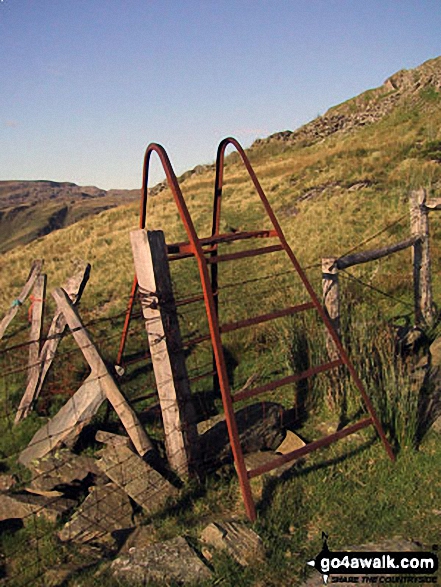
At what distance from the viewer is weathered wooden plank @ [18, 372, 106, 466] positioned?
568 cm

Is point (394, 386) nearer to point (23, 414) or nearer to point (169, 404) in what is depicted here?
point (169, 404)

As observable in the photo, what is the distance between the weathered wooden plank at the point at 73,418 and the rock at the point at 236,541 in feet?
6.49

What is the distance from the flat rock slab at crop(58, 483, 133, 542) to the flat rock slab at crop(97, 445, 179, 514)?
11 centimetres

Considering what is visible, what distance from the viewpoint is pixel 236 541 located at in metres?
4.07

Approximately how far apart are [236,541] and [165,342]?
1864 mm

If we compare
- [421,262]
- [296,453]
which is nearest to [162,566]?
[296,453]

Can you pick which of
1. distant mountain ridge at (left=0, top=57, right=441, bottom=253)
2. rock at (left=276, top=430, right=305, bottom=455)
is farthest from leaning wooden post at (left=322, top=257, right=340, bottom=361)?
distant mountain ridge at (left=0, top=57, right=441, bottom=253)

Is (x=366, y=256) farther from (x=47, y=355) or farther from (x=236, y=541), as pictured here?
(x=47, y=355)

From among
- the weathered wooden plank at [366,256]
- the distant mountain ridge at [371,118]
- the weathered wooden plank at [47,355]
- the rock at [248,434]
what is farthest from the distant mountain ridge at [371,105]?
the rock at [248,434]

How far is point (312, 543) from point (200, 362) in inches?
211

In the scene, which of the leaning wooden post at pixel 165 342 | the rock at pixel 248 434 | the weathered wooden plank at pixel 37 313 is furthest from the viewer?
the weathered wooden plank at pixel 37 313

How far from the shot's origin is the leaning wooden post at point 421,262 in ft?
29.1

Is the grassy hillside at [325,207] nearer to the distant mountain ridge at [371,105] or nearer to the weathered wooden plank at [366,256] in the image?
the distant mountain ridge at [371,105]

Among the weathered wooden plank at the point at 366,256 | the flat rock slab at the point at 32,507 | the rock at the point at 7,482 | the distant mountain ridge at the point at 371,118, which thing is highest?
the distant mountain ridge at the point at 371,118
